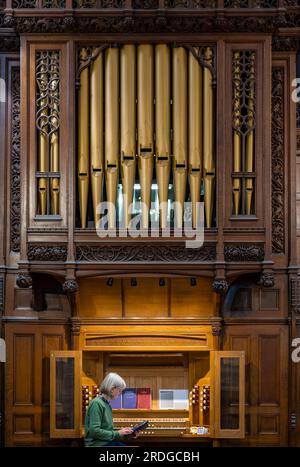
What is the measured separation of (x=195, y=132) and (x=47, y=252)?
74.4 inches

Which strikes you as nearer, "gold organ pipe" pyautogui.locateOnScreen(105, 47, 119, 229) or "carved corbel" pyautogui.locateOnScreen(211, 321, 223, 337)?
"gold organ pipe" pyautogui.locateOnScreen(105, 47, 119, 229)

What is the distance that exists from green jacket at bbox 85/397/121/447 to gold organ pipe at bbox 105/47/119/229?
194cm

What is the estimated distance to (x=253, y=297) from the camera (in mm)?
8570

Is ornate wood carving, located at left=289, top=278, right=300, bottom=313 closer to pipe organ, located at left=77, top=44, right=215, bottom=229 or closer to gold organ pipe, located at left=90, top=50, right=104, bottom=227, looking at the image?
pipe organ, located at left=77, top=44, right=215, bottom=229

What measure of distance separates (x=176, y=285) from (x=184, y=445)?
171 cm

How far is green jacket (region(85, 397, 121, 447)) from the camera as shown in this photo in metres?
6.48

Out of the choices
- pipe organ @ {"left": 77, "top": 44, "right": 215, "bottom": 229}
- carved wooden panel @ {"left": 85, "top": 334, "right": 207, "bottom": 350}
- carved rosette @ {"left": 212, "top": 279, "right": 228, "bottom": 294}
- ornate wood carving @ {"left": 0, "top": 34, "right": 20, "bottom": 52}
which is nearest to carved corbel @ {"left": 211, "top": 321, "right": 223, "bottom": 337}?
carved wooden panel @ {"left": 85, "top": 334, "right": 207, "bottom": 350}

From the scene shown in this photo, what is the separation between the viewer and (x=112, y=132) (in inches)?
310

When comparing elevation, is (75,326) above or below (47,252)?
below

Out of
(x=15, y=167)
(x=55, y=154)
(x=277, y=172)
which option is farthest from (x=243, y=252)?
(x=15, y=167)

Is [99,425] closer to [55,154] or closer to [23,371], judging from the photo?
[23,371]

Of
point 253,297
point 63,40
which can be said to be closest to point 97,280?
point 253,297

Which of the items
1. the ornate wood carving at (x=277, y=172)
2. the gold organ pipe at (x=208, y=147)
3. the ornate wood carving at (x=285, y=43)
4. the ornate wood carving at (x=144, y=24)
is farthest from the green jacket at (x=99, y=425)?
the ornate wood carving at (x=285, y=43)

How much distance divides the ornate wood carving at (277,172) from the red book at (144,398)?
6.73 feet
